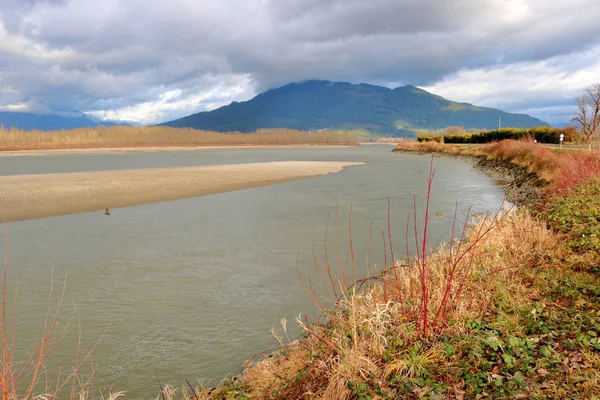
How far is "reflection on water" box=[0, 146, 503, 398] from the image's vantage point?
8273mm

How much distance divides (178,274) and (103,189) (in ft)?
75.2

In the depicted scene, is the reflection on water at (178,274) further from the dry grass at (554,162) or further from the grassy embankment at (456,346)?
the dry grass at (554,162)

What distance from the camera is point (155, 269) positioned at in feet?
44.5

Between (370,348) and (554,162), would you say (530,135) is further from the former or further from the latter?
(370,348)

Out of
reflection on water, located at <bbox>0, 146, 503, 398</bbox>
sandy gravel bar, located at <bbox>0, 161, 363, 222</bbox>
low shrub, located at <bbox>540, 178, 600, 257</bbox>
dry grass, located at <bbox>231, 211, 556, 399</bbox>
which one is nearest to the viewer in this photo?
dry grass, located at <bbox>231, 211, 556, 399</bbox>

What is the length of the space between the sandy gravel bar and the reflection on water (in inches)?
104

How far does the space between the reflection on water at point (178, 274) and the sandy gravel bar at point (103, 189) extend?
8.69 ft

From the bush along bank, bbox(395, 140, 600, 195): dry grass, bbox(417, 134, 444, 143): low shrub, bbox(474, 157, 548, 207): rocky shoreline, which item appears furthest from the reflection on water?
bbox(417, 134, 444, 143): low shrub

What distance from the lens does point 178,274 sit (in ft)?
42.9

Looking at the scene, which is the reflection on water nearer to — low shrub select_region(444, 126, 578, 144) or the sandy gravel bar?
the sandy gravel bar

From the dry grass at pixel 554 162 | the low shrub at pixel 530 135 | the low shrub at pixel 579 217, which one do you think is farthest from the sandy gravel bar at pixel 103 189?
the low shrub at pixel 530 135

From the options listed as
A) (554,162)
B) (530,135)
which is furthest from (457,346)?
(530,135)

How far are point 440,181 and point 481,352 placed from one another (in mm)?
37521

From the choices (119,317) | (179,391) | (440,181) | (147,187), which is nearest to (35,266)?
(119,317)
